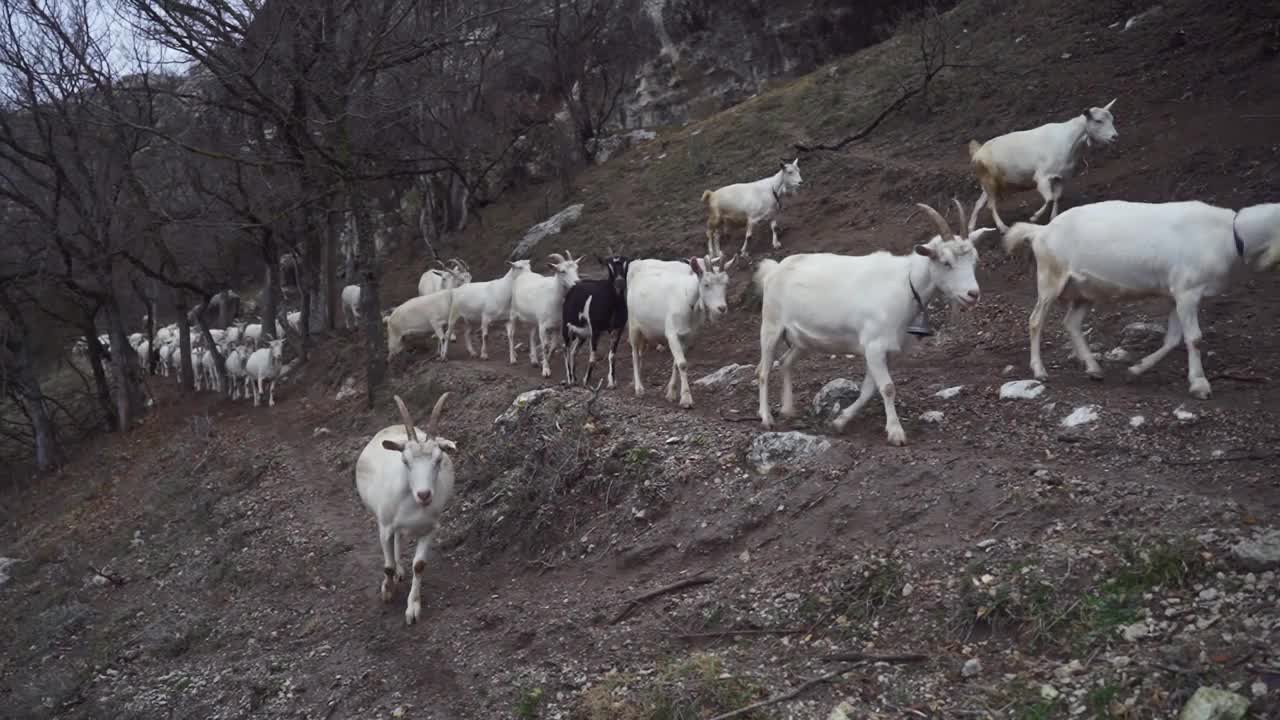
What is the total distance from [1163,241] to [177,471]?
50.2ft

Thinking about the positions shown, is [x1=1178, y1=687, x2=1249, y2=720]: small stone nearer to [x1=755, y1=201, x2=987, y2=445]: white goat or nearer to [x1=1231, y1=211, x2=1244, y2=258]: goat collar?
[x1=755, y1=201, x2=987, y2=445]: white goat

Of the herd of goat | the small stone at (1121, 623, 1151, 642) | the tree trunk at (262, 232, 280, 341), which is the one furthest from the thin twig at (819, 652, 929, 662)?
the tree trunk at (262, 232, 280, 341)

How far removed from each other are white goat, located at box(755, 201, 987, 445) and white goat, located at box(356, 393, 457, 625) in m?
3.02

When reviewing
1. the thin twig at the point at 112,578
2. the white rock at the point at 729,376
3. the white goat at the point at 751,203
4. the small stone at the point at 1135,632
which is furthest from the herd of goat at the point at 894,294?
the white goat at the point at 751,203

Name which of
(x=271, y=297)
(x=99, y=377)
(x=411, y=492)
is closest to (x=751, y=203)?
(x=411, y=492)

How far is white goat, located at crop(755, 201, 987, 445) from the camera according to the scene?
26.6 feet

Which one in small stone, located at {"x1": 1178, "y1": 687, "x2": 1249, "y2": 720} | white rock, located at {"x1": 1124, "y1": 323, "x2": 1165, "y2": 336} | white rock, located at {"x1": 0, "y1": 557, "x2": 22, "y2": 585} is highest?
small stone, located at {"x1": 1178, "y1": 687, "x2": 1249, "y2": 720}

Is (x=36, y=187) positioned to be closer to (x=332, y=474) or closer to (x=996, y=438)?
(x=332, y=474)

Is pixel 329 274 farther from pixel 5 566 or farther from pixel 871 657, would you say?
pixel 871 657

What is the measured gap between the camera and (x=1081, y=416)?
25.5 feet

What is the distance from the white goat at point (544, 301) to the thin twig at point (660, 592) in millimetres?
7361

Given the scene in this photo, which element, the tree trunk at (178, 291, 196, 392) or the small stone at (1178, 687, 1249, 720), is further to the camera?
the tree trunk at (178, 291, 196, 392)

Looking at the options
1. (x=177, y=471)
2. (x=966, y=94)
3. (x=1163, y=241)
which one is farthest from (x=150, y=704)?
(x=966, y=94)

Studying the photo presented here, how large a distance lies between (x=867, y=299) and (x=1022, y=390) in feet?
5.36
